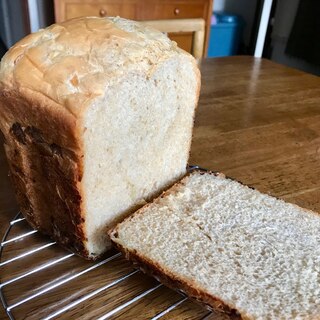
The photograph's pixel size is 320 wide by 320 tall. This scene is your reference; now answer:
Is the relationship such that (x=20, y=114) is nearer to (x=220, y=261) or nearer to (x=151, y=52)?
(x=151, y=52)

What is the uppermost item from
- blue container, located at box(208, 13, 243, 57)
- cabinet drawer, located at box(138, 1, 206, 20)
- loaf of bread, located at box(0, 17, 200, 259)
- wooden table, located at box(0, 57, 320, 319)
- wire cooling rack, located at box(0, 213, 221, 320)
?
loaf of bread, located at box(0, 17, 200, 259)

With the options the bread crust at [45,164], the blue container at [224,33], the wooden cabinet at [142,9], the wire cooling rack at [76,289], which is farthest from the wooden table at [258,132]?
the blue container at [224,33]

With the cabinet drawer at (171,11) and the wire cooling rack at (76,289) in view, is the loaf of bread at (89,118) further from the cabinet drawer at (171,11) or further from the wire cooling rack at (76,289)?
the cabinet drawer at (171,11)

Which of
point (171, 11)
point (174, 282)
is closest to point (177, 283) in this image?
point (174, 282)

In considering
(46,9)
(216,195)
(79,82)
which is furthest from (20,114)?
(46,9)

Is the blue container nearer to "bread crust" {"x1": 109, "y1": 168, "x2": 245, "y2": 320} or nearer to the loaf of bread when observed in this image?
the loaf of bread

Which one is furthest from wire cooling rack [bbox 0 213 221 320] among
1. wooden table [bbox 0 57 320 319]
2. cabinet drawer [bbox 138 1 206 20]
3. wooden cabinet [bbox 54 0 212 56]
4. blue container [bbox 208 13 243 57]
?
blue container [bbox 208 13 243 57]
